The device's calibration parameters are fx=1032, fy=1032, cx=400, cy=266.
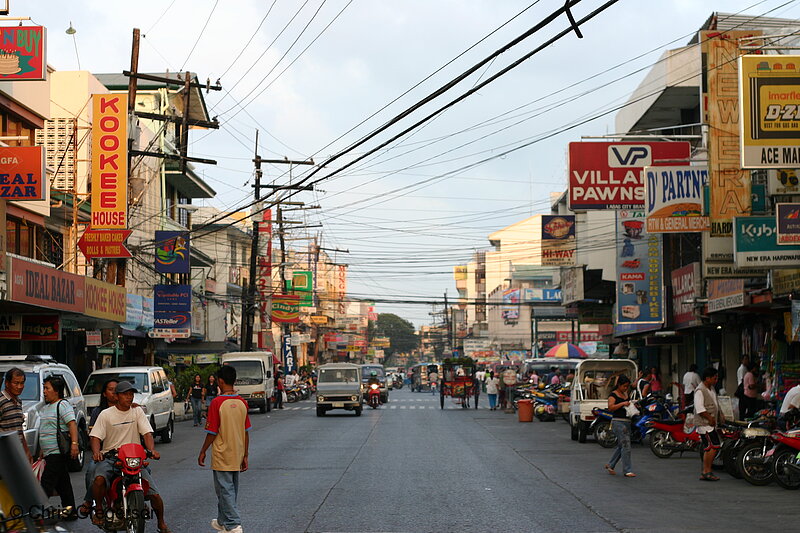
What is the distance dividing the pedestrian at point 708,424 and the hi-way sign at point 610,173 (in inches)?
456

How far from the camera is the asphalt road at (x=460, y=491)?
1198cm

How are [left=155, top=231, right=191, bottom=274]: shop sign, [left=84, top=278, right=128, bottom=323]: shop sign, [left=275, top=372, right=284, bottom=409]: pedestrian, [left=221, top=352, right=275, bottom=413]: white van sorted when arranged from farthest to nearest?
[left=275, top=372, right=284, bottom=409]: pedestrian < [left=221, top=352, right=275, bottom=413]: white van < [left=155, top=231, right=191, bottom=274]: shop sign < [left=84, top=278, right=128, bottom=323]: shop sign

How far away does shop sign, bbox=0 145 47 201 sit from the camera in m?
23.8

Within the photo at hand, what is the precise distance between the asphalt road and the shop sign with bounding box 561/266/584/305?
67.4ft

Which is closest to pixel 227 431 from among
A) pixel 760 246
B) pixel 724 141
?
pixel 760 246

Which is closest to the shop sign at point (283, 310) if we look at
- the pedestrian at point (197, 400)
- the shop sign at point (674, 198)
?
the pedestrian at point (197, 400)

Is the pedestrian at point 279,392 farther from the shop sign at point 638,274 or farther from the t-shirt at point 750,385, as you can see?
the t-shirt at point 750,385

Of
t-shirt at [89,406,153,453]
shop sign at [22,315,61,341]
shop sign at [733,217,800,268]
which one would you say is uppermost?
shop sign at [733,217,800,268]

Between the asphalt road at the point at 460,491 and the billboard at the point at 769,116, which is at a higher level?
the billboard at the point at 769,116

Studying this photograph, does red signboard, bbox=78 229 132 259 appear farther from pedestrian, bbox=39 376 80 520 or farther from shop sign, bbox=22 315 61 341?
pedestrian, bbox=39 376 80 520

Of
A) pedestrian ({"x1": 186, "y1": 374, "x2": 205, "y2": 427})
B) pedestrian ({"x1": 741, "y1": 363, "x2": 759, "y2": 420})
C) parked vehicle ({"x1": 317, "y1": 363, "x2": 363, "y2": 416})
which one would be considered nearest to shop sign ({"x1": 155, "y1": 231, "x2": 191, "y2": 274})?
pedestrian ({"x1": 186, "y1": 374, "x2": 205, "y2": 427})

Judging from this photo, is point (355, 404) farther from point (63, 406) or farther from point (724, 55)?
point (63, 406)

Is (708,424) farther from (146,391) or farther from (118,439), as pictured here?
(146,391)

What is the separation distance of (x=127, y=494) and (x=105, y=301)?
21235 millimetres
